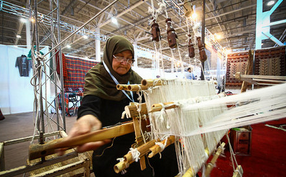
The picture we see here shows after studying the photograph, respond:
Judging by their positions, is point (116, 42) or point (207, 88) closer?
point (116, 42)

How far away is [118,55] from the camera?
1.16 m

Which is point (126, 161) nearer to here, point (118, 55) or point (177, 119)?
point (177, 119)

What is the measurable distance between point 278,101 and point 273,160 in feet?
7.66

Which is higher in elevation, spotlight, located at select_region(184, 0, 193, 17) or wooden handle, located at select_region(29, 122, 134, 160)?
spotlight, located at select_region(184, 0, 193, 17)

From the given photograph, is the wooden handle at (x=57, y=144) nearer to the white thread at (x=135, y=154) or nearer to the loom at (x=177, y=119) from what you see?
the loom at (x=177, y=119)

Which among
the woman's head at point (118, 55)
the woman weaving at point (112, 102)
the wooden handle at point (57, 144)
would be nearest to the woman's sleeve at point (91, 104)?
the woman weaving at point (112, 102)

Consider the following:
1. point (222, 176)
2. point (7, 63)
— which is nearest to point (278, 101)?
point (222, 176)

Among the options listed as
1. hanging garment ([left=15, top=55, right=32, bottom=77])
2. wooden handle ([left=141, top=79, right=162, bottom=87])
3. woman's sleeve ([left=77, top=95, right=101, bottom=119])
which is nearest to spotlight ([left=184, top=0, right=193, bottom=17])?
wooden handle ([left=141, top=79, right=162, bottom=87])

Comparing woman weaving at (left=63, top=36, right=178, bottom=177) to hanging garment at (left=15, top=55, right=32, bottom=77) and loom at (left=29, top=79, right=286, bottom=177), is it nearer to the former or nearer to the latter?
loom at (left=29, top=79, right=286, bottom=177)

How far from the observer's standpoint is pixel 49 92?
19.3ft

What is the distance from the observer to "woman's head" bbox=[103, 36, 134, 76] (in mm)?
1130

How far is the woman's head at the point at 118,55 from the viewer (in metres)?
1.13

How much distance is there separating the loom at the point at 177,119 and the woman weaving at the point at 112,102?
0.38 m

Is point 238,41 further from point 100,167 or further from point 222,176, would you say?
point 100,167
